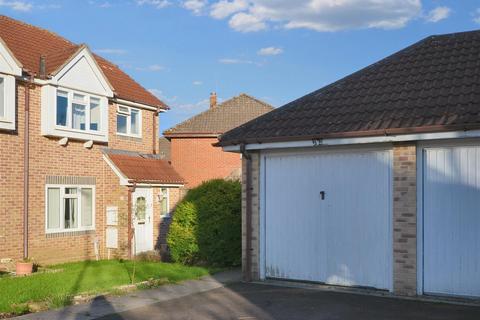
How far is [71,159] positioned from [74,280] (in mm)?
6183

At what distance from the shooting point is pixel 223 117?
37.5m

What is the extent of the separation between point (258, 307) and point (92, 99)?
11487mm

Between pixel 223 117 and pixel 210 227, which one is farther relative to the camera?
pixel 223 117

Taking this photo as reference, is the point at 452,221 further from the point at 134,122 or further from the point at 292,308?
the point at 134,122

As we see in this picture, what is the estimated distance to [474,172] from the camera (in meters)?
10.7

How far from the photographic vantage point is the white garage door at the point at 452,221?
420 inches

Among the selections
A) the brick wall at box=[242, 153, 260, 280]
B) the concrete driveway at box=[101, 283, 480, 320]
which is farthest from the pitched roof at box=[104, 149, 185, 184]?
the concrete driveway at box=[101, 283, 480, 320]

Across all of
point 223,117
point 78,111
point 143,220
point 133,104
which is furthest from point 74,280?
point 223,117

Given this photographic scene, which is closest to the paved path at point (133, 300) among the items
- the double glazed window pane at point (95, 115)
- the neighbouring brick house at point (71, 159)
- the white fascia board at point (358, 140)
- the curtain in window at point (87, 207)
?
the white fascia board at point (358, 140)

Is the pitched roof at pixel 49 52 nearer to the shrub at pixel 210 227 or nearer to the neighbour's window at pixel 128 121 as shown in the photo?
the neighbour's window at pixel 128 121

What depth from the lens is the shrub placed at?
16016mm

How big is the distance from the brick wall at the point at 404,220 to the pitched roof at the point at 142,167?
10.7 metres

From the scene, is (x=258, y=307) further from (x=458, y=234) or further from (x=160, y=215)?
(x=160, y=215)

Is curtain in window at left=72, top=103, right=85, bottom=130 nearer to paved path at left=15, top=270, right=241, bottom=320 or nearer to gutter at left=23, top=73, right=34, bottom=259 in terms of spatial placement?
gutter at left=23, top=73, right=34, bottom=259
